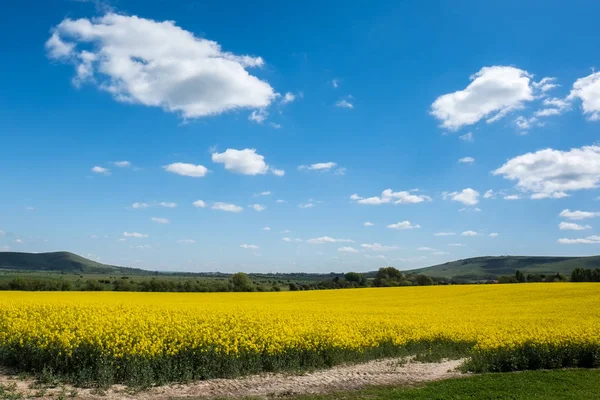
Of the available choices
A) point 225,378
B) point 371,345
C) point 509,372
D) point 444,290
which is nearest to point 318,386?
point 225,378

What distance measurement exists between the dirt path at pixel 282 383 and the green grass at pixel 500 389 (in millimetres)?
749

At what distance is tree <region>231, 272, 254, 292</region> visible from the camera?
7131cm

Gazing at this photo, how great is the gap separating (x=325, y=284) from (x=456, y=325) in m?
64.2

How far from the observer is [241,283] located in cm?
7356

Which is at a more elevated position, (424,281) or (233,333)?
(233,333)

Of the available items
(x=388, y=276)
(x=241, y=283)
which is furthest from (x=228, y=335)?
(x=388, y=276)

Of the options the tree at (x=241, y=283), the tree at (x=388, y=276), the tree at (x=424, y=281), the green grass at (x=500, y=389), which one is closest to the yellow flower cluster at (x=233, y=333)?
the green grass at (x=500, y=389)

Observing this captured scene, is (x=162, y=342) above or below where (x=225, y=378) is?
above

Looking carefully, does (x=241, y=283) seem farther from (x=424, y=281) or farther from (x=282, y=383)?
(x=282, y=383)

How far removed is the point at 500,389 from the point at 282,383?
5.76m

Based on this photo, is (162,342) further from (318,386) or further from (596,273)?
(596,273)

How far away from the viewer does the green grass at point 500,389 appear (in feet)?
37.6

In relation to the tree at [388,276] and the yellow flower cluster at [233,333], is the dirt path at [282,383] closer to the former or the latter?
the yellow flower cluster at [233,333]

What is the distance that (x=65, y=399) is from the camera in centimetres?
1049
